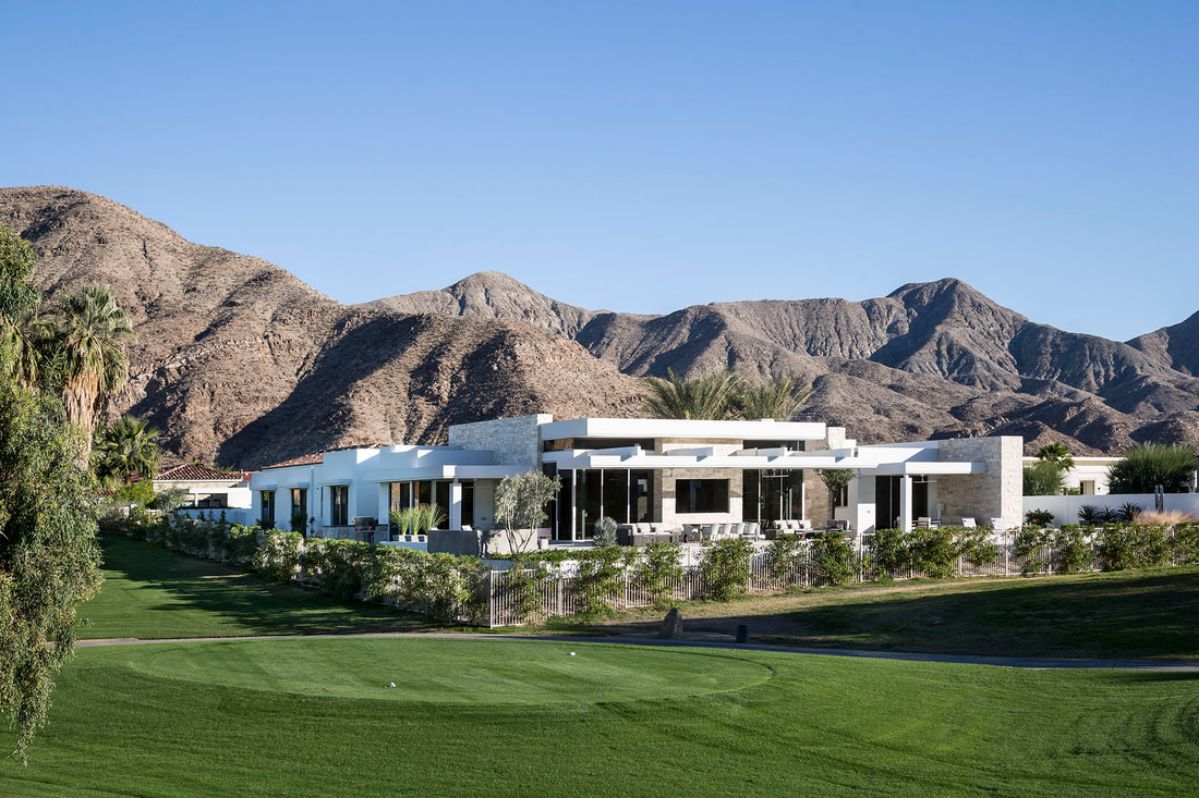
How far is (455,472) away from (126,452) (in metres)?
27.9

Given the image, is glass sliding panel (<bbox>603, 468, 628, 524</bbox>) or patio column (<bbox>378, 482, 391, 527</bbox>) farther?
patio column (<bbox>378, 482, 391, 527</bbox>)

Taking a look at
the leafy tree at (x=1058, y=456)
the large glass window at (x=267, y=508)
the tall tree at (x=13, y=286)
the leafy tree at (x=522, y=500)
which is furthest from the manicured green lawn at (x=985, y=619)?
A: the large glass window at (x=267, y=508)

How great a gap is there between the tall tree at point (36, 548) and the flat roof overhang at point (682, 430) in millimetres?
26473

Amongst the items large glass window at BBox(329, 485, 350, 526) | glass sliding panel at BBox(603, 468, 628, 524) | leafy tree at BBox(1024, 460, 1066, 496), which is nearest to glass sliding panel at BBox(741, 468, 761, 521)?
glass sliding panel at BBox(603, 468, 628, 524)

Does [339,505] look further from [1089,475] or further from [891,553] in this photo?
[1089,475]

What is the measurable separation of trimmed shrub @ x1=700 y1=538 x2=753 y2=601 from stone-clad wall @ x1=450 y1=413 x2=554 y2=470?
11.8m

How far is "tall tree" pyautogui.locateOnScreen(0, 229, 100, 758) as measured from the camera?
1062 centimetres

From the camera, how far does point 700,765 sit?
1167cm

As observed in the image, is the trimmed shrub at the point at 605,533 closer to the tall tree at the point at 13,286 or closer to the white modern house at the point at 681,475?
the white modern house at the point at 681,475

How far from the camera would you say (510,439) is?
41312 millimetres

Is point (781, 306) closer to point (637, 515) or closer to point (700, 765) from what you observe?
point (637, 515)

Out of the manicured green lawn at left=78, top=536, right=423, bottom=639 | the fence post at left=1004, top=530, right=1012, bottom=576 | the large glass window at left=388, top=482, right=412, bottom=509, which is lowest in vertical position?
the manicured green lawn at left=78, top=536, right=423, bottom=639

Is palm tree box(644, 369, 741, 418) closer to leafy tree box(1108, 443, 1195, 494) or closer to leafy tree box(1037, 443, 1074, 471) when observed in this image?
leafy tree box(1037, 443, 1074, 471)

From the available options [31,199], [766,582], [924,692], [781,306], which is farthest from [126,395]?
[781,306]
